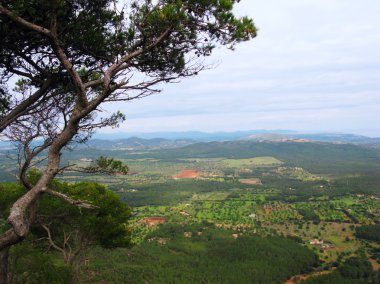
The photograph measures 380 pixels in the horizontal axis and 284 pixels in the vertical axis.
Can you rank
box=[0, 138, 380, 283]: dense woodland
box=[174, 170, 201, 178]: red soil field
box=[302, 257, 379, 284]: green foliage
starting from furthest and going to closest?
1. box=[174, 170, 201, 178]: red soil field
2. box=[302, 257, 379, 284]: green foliage
3. box=[0, 138, 380, 283]: dense woodland

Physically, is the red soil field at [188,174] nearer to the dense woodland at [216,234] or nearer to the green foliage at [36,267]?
the dense woodland at [216,234]

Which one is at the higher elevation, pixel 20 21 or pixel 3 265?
pixel 20 21

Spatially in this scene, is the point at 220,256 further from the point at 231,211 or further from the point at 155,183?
the point at 155,183

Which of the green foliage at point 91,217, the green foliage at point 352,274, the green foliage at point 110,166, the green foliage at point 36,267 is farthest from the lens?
the green foliage at point 352,274

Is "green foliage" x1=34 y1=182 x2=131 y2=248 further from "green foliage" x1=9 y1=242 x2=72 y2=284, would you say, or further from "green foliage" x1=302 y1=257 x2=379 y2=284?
"green foliage" x1=302 y1=257 x2=379 y2=284

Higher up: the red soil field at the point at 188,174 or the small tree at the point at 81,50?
the small tree at the point at 81,50

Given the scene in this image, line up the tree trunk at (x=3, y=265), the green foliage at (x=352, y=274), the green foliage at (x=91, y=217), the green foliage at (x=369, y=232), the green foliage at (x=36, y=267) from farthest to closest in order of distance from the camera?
the green foliage at (x=369, y=232) < the green foliage at (x=352, y=274) < the green foliage at (x=91, y=217) < the green foliage at (x=36, y=267) < the tree trunk at (x=3, y=265)

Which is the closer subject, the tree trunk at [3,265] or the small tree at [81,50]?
the small tree at [81,50]

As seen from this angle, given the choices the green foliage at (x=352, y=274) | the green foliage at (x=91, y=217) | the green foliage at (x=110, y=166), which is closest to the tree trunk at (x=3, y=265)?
the green foliage at (x=91, y=217)

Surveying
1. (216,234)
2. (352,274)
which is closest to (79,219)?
(352,274)

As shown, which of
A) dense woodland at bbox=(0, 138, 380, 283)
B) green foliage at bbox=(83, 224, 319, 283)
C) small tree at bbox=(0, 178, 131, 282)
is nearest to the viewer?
small tree at bbox=(0, 178, 131, 282)

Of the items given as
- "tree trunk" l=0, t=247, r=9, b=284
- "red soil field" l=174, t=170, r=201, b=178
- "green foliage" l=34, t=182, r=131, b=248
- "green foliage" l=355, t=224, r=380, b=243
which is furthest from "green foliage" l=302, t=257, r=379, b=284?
"red soil field" l=174, t=170, r=201, b=178

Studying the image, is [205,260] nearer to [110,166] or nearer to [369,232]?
[369,232]

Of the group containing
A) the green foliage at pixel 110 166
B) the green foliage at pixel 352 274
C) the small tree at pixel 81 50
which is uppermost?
the small tree at pixel 81 50
